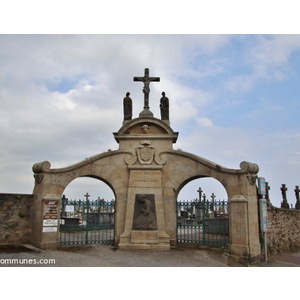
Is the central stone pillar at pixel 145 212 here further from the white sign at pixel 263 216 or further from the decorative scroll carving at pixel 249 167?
the white sign at pixel 263 216

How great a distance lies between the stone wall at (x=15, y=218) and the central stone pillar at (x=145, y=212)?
12.2ft

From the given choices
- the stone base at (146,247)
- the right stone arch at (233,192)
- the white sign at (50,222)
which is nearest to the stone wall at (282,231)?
the right stone arch at (233,192)

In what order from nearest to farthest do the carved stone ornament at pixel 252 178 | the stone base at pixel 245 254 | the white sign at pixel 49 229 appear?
the stone base at pixel 245 254
the carved stone ornament at pixel 252 178
the white sign at pixel 49 229

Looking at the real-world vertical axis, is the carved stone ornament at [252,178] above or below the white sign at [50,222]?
above

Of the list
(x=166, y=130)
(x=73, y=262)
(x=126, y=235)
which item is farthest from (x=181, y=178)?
(x=73, y=262)

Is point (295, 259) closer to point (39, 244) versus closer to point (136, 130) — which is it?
point (136, 130)

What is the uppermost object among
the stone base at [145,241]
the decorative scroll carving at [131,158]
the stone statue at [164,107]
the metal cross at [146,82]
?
the metal cross at [146,82]

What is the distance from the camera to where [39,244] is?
10289 mm

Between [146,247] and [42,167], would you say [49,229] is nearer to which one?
[42,167]

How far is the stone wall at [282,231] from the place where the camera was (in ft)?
37.9

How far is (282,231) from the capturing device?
12.8m

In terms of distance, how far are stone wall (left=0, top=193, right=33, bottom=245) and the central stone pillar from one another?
373 cm

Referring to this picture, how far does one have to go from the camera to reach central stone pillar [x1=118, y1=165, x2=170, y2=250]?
10.5 metres

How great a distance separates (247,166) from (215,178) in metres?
1.39
